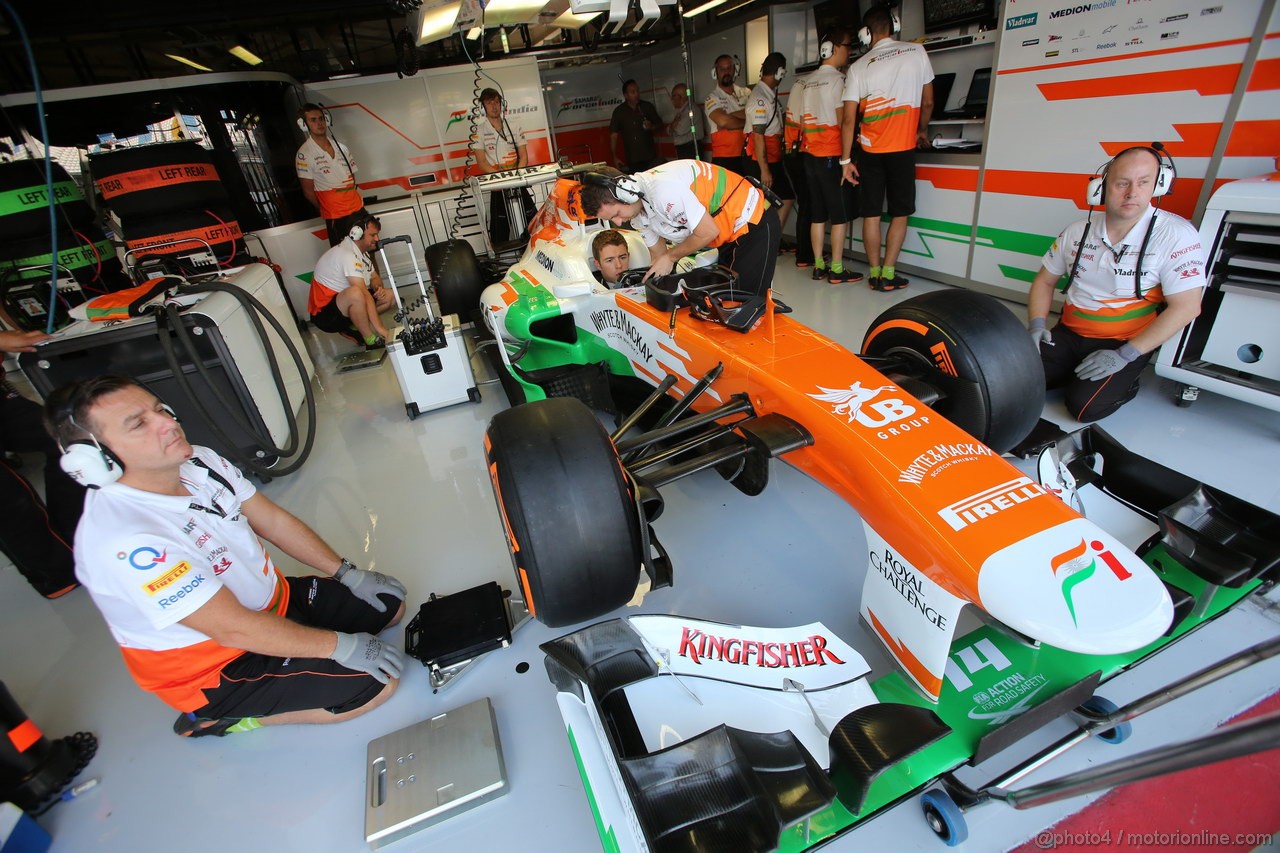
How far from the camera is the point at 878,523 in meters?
1.71

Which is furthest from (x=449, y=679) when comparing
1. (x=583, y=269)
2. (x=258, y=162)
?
(x=258, y=162)

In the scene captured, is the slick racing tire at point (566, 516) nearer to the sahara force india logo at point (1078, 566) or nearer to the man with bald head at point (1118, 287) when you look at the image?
the sahara force india logo at point (1078, 566)

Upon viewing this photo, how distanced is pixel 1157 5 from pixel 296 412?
572 cm

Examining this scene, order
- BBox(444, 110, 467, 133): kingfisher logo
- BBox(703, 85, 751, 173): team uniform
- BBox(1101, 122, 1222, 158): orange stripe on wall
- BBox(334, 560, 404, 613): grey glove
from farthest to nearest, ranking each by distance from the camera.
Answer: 1. BBox(444, 110, 467, 133): kingfisher logo
2. BBox(703, 85, 751, 173): team uniform
3. BBox(1101, 122, 1222, 158): orange stripe on wall
4. BBox(334, 560, 404, 613): grey glove

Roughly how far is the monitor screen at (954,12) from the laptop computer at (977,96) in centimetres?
39

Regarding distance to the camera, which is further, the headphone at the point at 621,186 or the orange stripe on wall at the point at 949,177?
the orange stripe on wall at the point at 949,177

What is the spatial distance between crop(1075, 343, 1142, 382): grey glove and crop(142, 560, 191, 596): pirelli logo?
3.66 metres

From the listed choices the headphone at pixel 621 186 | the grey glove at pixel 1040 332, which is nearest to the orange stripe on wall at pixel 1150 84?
the grey glove at pixel 1040 332

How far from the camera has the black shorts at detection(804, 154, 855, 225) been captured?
548cm

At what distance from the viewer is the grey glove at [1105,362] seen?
9.59 ft

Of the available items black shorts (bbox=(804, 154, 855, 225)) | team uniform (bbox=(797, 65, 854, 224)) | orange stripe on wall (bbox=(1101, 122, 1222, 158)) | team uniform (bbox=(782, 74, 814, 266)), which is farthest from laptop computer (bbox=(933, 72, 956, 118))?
orange stripe on wall (bbox=(1101, 122, 1222, 158))

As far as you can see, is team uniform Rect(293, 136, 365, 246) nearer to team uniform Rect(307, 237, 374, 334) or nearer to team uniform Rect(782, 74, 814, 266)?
team uniform Rect(307, 237, 374, 334)

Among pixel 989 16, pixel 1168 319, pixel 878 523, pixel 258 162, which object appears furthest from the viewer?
pixel 258 162

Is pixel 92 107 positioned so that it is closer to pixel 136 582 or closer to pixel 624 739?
pixel 136 582
